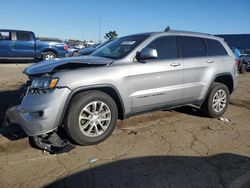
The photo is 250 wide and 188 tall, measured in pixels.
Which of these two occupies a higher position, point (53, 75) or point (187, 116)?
point (53, 75)

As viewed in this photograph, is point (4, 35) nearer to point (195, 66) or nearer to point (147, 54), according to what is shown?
point (195, 66)

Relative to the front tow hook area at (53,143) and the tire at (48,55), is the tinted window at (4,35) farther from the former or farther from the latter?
the front tow hook area at (53,143)

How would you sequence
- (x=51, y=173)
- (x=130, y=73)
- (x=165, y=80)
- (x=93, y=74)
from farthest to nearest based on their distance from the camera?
1. (x=165, y=80)
2. (x=130, y=73)
3. (x=93, y=74)
4. (x=51, y=173)

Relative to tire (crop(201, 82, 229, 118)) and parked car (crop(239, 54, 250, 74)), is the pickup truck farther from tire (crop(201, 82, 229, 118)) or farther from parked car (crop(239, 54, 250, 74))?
tire (crop(201, 82, 229, 118))

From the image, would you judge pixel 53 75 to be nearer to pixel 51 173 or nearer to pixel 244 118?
pixel 51 173

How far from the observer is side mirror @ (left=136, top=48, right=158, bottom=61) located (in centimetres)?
450

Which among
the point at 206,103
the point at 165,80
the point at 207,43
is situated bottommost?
the point at 206,103

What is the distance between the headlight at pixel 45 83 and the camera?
3898 mm

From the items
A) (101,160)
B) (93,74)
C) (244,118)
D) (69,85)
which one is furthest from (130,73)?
(244,118)

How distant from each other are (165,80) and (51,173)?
98.5 inches

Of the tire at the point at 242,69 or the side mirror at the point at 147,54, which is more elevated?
the side mirror at the point at 147,54

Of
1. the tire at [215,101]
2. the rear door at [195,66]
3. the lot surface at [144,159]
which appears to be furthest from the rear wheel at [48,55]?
the tire at [215,101]

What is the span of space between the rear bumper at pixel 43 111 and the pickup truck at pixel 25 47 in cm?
1357

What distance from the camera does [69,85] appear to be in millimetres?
3957
